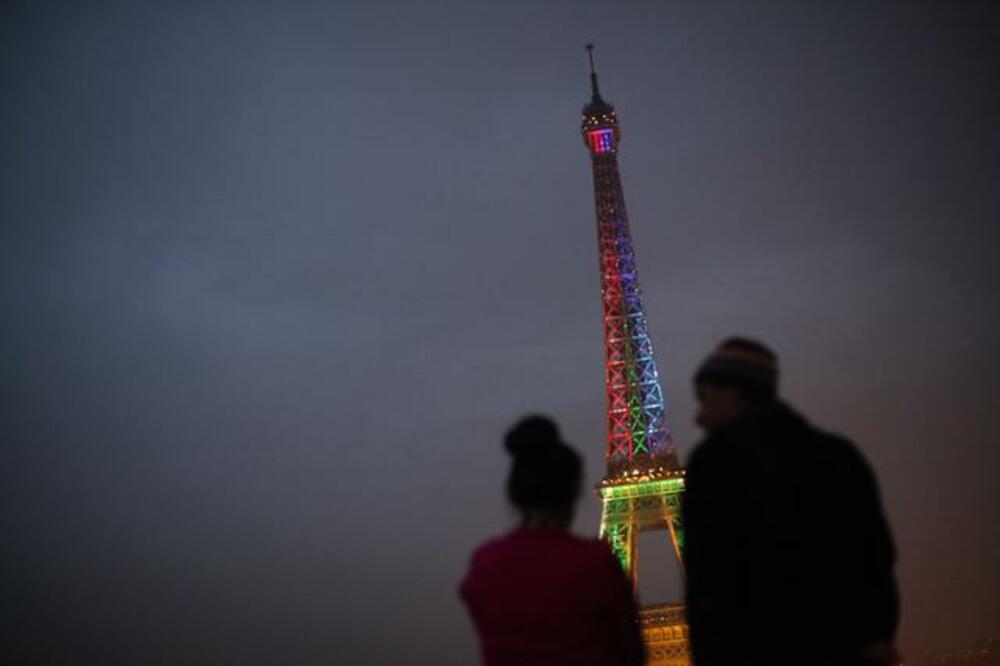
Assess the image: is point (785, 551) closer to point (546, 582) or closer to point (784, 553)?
point (784, 553)

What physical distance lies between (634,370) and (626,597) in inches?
1652

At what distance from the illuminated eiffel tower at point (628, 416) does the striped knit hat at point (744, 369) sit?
34499 millimetres

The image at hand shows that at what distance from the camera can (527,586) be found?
2734mm

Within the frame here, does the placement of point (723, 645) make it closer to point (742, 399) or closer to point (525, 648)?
point (525, 648)

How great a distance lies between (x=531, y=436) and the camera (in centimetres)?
291

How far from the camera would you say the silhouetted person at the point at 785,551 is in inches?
107

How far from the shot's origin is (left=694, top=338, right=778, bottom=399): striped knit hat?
3010 mm

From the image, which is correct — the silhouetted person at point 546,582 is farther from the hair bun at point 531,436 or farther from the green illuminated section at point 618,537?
the green illuminated section at point 618,537

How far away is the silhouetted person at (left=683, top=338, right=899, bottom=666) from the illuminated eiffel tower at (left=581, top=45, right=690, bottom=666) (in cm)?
3452

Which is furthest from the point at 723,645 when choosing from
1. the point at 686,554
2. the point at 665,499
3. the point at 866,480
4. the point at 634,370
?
the point at 634,370

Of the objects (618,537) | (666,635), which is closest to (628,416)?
(618,537)

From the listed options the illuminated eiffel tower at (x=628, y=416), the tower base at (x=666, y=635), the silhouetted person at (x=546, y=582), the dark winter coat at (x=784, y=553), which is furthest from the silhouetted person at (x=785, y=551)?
the tower base at (x=666, y=635)

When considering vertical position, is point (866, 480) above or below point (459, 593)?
above

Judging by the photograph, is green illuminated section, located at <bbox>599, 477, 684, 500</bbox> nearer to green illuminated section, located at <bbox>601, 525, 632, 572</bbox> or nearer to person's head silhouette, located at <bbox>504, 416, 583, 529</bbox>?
green illuminated section, located at <bbox>601, 525, 632, 572</bbox>
